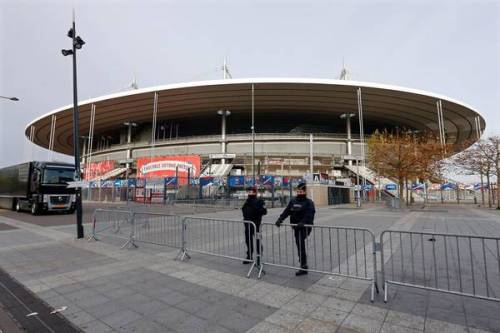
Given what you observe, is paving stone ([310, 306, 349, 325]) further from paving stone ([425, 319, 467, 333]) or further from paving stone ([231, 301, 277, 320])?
paving stone ([425, 319, 467, 333])

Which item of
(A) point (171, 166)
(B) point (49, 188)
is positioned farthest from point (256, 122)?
(B) point (49, 188)

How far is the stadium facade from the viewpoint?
43344 mm

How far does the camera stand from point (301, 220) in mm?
5527

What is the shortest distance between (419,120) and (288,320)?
58217 mm

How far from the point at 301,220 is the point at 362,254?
102 inches

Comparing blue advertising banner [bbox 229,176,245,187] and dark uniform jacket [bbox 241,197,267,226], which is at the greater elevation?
blue advertising banner [bbox 229,176,245,187]

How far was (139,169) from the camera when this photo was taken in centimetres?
5009

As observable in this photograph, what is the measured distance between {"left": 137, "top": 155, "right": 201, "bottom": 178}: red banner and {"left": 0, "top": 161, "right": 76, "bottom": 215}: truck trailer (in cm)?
2508

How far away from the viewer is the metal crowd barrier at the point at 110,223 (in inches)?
373

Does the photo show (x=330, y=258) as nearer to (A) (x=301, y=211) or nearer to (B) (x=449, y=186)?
(A) (x=301, y=211)

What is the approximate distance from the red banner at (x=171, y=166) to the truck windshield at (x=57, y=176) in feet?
83.2

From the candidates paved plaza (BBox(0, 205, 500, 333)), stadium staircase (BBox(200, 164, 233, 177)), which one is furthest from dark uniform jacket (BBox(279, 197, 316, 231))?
stadium staircase (BBox(200, 164, 233, 177))

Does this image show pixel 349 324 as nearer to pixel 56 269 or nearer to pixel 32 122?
pixel 56 269

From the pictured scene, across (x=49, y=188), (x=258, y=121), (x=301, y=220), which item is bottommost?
(x=301, y=220)
